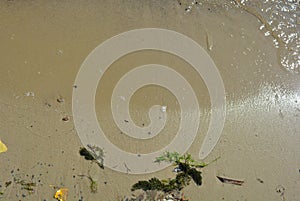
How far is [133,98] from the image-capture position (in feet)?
7.57

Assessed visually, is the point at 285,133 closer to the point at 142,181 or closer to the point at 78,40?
the point at 142,181

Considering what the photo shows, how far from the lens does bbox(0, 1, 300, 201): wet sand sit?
219 centimetres

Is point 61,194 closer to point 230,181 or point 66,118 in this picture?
point 66,118

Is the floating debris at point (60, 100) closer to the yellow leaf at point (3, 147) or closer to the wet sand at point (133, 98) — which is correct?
the wet sand at point (133, 98)

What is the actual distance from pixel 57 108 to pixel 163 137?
0.62m

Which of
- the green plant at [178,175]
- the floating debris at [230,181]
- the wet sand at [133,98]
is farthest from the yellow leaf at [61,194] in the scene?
the floating debris at [230,181]

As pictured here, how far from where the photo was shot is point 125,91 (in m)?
2.31

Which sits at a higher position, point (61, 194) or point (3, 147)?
point (3, 147)

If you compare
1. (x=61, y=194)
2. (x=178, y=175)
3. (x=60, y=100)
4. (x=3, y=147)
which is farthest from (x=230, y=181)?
(x=3, y=147)

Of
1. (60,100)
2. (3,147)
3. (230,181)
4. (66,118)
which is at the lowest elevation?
(230,181)

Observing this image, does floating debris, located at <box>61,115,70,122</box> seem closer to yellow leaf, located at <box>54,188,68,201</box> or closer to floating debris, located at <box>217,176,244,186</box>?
yellow leaf, located at <box>54,188,68,201</box>

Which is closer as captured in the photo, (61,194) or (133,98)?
(61,194)

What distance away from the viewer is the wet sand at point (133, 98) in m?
2.19

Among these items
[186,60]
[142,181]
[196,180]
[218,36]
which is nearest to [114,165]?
[142,181]
